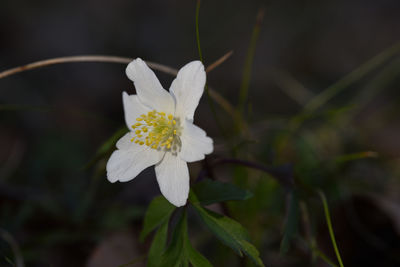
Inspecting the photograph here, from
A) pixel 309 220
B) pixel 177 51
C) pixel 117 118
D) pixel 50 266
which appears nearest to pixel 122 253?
pixel 50 266

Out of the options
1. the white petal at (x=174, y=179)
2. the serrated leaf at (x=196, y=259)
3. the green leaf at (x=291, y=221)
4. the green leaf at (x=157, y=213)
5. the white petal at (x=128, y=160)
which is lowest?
the serrated leaf at (x=196, y=259)

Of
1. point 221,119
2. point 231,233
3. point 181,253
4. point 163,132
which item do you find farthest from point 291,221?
point 221,119

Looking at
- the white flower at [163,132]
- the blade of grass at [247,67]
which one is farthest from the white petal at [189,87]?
the blade of grass at [247,67]

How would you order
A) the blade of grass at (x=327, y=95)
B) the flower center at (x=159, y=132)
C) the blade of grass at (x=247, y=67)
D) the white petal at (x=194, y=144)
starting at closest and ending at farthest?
the white petal at (x=194, y=144) → the flower center at (x=159, y=132) → the blade of grass at (x=247, y=67) → the blade of grass at (x=327, y=95)

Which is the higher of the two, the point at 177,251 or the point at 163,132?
the point at 163,132

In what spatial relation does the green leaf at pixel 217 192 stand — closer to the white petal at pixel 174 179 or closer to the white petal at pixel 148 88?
the white petal at pixel 174 179

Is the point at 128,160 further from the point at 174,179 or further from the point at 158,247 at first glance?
the point at 158,247

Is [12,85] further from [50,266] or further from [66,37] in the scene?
[50,266]
